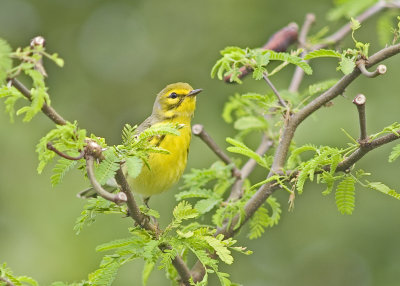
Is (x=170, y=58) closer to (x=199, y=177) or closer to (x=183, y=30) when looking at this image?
(x=183, y=30)

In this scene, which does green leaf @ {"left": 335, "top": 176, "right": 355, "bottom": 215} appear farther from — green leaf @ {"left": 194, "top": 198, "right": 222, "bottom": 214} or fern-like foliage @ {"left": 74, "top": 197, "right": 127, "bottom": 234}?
fern-like foliage @ {"left": 74, "top": 197, "right": 127, "bottom": 234}

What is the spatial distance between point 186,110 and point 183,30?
6.06 metres

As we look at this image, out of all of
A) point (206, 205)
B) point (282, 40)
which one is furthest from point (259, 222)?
point (282, 40)

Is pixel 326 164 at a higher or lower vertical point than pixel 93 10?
lower

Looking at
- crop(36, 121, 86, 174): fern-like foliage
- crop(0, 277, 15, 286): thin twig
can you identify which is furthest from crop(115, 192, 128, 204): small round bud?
crop(0, 277, 15, 286): thin twig

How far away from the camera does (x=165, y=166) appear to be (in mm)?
4832

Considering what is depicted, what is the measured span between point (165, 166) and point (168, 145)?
0.16m

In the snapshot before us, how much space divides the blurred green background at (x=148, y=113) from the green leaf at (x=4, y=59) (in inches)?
189

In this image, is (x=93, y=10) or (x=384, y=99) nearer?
(x=384, y=99)

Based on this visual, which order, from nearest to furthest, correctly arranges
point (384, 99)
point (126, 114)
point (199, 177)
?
point (199, 177)
point (384, 99)
point (126, 114)

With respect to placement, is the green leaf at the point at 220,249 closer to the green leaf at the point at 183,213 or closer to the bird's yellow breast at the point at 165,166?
the green leaf at the point at 183,213

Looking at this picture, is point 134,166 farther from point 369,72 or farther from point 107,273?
point 369,72

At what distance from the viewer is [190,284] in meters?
3.55

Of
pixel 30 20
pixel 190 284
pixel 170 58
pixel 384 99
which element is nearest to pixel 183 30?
pixel 170 58
